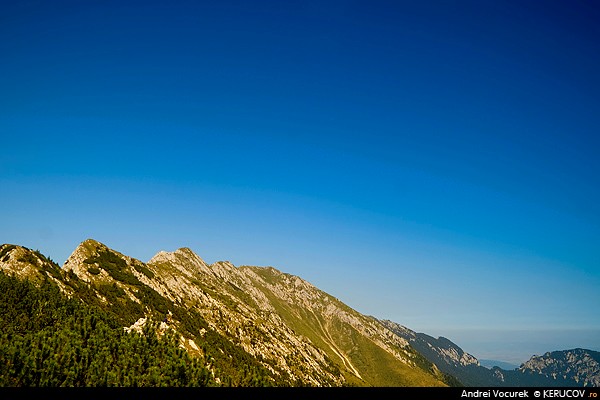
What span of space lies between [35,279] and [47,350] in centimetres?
10251

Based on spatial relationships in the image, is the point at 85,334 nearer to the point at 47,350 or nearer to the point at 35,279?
the point at 47,350

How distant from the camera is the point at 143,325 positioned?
82.3m

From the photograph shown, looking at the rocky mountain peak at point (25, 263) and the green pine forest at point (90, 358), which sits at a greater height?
the rocky mountain peak at point (25, 263)

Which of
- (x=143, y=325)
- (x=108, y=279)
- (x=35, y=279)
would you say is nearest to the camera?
(x=143, y=325)

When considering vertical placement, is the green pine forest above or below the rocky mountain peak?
below

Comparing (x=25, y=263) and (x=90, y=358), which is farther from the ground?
(x=25, y=263)

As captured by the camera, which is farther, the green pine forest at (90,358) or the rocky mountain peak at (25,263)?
the rocky mountain peak at (25,263)

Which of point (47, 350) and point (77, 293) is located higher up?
point (77, 293)

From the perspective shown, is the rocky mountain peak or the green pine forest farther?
the rocky mountain peak

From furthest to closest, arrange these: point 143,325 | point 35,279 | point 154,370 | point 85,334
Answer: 1. point 35,279
2. point 143,325
3. point 85,334
4. point 154,370

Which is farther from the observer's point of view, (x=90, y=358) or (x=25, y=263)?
(x=25, y=263)
